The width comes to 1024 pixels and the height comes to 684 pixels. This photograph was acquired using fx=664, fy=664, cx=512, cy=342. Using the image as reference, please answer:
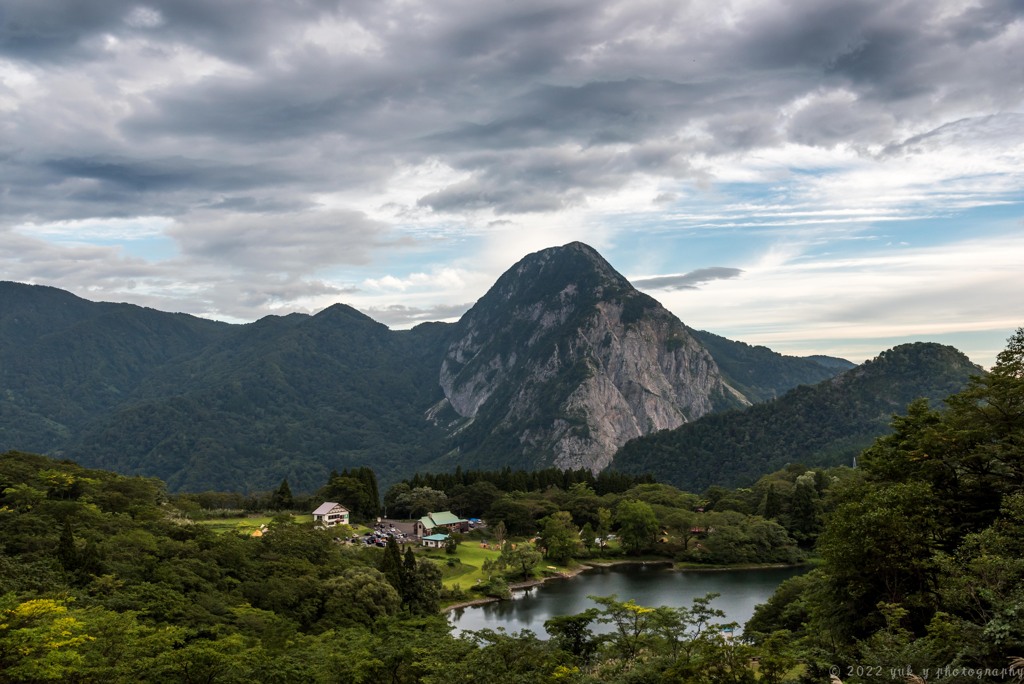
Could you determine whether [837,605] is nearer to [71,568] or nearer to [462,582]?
[71,568]

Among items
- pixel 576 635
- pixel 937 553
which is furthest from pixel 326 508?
pixel 937 553

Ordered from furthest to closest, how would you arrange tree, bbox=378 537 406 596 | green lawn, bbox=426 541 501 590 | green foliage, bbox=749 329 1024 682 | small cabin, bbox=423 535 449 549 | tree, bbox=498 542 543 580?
small cabin, bbox=423 535 449 549, tree, bbox=498 542 543 580, green lawn, bbox=426 541 501 590, tree, bbox=378 537 406 596, green foliage, bbox=749 329 1024 682

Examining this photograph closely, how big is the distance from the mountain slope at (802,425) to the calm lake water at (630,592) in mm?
85031

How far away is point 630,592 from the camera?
58812 millimetres

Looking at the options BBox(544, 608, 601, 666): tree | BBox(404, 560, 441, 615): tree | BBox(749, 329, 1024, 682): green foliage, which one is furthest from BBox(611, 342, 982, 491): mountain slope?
BBox(749, 329, 1024, 682): green foliage

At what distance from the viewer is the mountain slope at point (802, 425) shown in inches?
6196

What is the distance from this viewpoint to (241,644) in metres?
24.2

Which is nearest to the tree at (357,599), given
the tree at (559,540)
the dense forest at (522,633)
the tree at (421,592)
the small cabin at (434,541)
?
the dense forest at (522,633)

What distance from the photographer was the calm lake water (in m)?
50.8

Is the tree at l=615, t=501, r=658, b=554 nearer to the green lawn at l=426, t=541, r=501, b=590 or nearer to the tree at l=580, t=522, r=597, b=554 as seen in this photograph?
the tree at l=580, t=522, r=597, b=554

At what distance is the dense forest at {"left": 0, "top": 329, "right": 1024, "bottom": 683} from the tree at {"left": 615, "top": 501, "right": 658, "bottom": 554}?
35.1 meters

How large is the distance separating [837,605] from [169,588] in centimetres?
2979

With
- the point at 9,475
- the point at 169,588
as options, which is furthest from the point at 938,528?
the point at 9,475

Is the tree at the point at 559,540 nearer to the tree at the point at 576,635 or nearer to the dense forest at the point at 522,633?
the dense forest at the point at 522,633
